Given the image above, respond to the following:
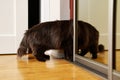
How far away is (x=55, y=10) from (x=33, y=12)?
259 mm

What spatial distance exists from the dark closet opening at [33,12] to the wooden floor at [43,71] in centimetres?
66

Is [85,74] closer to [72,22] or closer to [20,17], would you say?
[72,22]

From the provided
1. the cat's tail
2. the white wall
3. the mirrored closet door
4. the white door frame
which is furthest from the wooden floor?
the white wall

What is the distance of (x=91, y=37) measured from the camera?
72.9 inches

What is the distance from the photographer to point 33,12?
2.55 m

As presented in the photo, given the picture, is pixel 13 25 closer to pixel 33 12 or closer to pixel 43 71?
pixel 33 12

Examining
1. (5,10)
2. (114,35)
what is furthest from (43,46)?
(114,35)

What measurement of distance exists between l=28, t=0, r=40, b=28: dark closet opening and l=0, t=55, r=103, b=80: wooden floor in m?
0.66

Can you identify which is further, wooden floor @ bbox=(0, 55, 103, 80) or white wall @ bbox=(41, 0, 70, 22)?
white wall @ bbox=(41, 0, 70, 22)

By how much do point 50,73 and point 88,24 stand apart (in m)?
0.56

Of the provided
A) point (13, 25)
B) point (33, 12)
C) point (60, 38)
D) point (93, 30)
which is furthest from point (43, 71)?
point (33, 12)

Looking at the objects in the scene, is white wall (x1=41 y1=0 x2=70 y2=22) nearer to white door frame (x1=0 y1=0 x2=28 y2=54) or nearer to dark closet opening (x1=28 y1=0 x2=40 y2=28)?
dark closet opening (x1=28 y1=0 x2=40 y2=28)

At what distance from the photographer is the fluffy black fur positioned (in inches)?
73.2

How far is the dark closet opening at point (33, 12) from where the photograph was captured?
2519 millimetres
